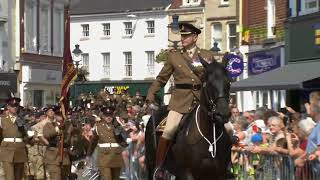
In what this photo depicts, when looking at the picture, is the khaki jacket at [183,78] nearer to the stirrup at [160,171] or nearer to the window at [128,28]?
the stirrup at [160,171]

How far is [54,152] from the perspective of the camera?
1984 centimetres

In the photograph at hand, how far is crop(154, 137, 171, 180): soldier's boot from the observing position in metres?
11.6

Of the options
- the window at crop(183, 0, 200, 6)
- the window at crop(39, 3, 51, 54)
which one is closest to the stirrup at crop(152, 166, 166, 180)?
the window at crop(39, 3, 51, 54)

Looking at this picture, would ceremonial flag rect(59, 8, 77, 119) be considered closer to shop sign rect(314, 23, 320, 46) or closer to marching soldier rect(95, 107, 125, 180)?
marching soldier rect(95, 107, 125, 180)

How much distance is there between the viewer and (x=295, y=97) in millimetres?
28781

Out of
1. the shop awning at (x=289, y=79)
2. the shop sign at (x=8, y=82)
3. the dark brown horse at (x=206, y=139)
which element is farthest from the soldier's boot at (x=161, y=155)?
the shop sign at (x=8, y=82)

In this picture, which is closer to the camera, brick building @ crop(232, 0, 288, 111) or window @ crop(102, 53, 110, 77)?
brick building @ crop(232, 0, 288, 111)

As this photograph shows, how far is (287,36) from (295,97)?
2009 mm

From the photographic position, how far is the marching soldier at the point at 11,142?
63.6ft

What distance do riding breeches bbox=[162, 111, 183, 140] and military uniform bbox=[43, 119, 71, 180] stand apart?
844cm

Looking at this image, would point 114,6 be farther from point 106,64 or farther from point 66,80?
point 66,80

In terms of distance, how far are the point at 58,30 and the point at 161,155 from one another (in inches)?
1906

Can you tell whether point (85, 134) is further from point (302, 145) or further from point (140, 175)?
point (302, 145)

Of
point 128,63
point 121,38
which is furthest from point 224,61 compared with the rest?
point 121,38
